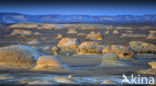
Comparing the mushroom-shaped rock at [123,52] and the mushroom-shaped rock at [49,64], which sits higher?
the mushroom-shaped rock at [49,64]

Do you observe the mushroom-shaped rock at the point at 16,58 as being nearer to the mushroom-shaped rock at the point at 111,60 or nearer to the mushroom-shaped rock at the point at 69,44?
the mushroom-shaped rock at the point at 111,60

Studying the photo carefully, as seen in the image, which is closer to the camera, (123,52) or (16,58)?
(16,58)

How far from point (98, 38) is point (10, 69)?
30.8 m

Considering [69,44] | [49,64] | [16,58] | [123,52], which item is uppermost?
[16,58]

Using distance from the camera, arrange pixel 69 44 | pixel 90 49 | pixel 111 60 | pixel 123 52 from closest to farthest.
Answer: pixel 111 60, pixel 123 52, pixel 90 49, pixel 69 44

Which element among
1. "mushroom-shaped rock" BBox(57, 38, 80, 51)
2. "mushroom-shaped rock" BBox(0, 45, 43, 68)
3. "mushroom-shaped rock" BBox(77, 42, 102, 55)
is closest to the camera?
"mushroom-shaped rock" BBox(0, 45, 43, 68)

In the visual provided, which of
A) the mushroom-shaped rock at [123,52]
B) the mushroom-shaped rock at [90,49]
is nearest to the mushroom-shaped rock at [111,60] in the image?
the mushroom-shaped rock at [123,52]

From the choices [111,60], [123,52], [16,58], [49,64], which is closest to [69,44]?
[123,52]

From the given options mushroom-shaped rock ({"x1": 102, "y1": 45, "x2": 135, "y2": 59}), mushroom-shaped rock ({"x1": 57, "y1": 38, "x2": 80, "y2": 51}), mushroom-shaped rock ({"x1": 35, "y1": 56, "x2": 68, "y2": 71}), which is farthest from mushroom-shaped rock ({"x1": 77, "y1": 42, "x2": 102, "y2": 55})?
mushroom-shaped rock ({"x1": 35, "y1": 56, "x2": 68, "y2": 71})

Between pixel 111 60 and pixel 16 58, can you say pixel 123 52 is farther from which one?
pixel 16 58

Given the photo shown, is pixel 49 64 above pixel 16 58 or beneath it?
beneath

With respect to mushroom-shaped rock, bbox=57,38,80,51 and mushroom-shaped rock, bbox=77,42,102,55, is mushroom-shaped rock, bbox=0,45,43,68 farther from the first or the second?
mushroom-shaped rock, bbox=57,38,80,51

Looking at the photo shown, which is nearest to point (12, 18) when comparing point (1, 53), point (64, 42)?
point (64, 42)

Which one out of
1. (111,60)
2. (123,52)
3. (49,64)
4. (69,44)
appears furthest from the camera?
(69,44)
